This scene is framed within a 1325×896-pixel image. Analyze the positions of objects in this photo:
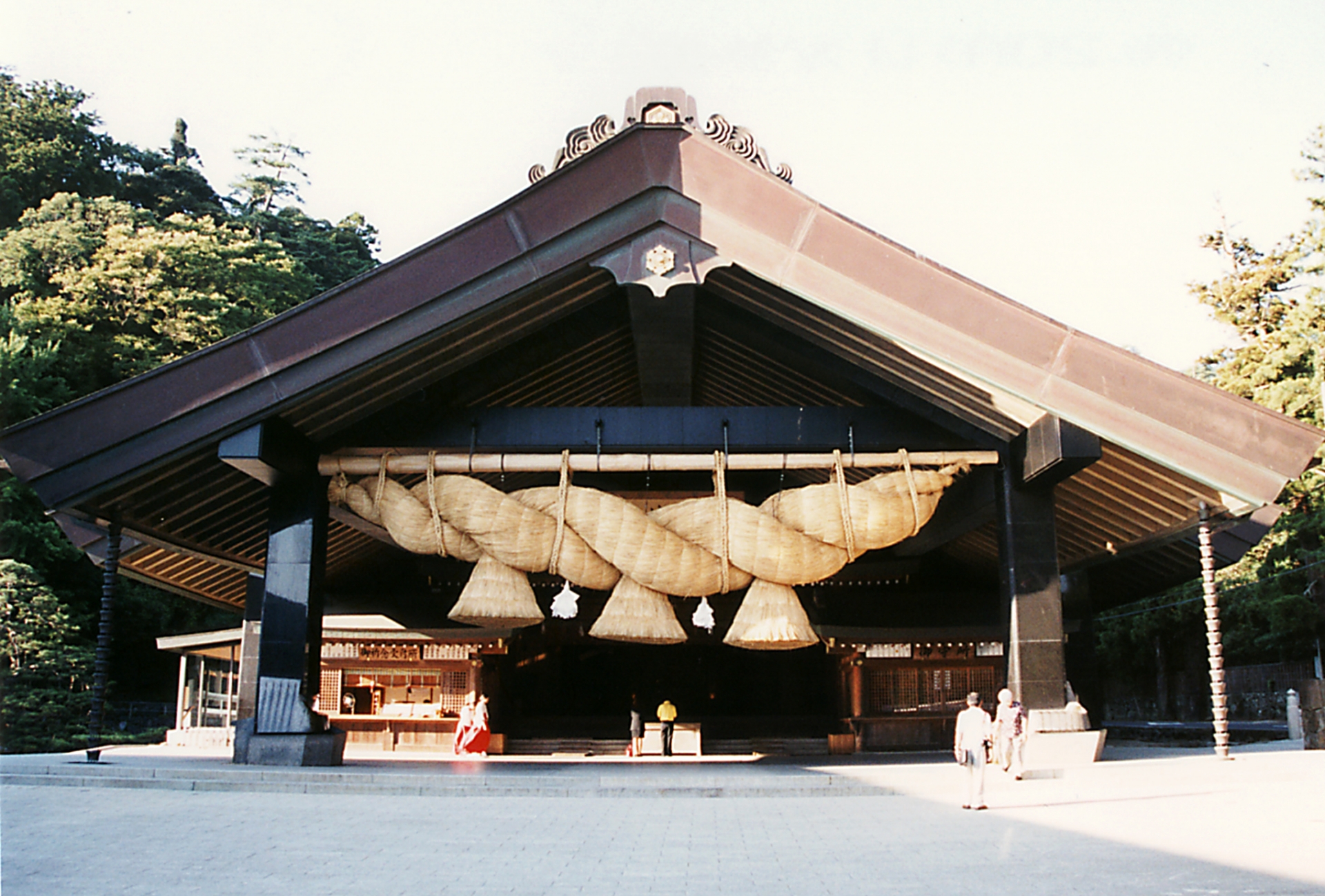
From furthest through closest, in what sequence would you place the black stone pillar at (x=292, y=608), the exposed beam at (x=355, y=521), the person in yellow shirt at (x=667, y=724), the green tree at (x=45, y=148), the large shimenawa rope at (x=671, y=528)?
the green tree at (x=45, y=148), the person in yellow shirt at (x=667, y=724), the exposed beam at (x=355, y=521), the large shimenawa rope at (x=671, y=528), the black stone pillar at (x=292, y=608)

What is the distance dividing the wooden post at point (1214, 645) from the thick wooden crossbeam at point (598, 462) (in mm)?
2461

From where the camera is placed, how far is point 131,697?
34.8 metres

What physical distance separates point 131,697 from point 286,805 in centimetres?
3035

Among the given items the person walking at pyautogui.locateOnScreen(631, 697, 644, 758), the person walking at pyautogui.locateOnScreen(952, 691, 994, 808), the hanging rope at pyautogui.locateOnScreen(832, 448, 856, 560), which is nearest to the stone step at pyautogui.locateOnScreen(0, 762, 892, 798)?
the person walking at pyautogui.locateOnScreen(952, 691, 994, 808)

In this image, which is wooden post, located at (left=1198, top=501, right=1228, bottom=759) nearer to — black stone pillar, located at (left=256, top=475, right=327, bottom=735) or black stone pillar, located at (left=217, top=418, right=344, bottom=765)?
black stone pillar, located at (left=217, top=418, right=344, bottom=765)

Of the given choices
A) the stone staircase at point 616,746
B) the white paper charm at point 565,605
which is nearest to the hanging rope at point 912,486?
the white paper charm at point 565,605

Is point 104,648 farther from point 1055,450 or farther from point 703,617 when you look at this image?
point 1055,450

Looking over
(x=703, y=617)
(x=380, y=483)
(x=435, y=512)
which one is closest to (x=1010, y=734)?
(x=703, y=617)

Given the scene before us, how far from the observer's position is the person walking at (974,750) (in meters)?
8.62

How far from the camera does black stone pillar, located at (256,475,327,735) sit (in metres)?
11.3

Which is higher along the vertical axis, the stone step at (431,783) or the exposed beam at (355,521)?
the exposed beam at (355,521)

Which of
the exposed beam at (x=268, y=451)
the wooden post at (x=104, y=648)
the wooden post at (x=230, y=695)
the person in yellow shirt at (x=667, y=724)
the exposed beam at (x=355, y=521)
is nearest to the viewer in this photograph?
the exposed beam at (x=268, y=451)

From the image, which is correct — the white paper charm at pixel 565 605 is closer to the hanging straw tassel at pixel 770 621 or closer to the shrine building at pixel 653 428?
the shrine building at pixel 653 428

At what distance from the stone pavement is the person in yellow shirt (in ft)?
26.4
